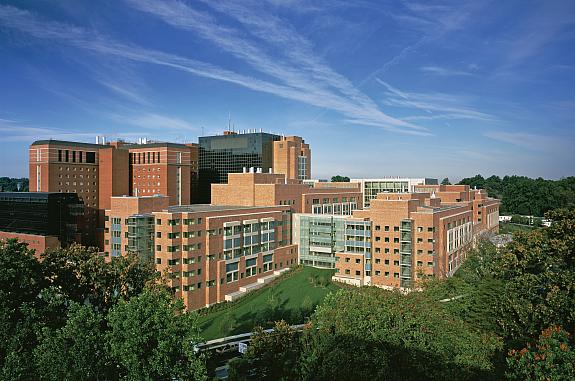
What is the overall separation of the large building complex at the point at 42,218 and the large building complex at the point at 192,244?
2279 cm

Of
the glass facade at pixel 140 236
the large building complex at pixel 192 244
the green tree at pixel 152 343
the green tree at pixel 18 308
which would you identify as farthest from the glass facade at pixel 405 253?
the green tree at pixel 18 308

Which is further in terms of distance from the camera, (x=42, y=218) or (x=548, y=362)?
(x=42, y=218)

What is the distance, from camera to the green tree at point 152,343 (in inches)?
961

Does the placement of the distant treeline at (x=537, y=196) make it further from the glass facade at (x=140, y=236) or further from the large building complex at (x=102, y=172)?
the glass facade at (x=140, y=236)

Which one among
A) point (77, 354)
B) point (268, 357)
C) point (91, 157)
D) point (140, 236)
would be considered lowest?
point (268, 357)

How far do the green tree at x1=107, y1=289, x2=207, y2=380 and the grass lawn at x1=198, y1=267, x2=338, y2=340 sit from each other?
760 inches

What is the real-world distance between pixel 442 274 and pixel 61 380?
51.1m

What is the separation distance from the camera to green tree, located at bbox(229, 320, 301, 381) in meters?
29.8

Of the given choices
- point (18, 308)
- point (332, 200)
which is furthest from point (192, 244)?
point (332, 200)

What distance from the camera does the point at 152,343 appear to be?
84.3 feet

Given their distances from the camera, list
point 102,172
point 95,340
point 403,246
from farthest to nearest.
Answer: point 102,172 < point 403,246 < point 95,340

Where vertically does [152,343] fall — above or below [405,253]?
below

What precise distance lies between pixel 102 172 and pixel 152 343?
253 feet

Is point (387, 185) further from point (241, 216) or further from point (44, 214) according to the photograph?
point (44, 214)
